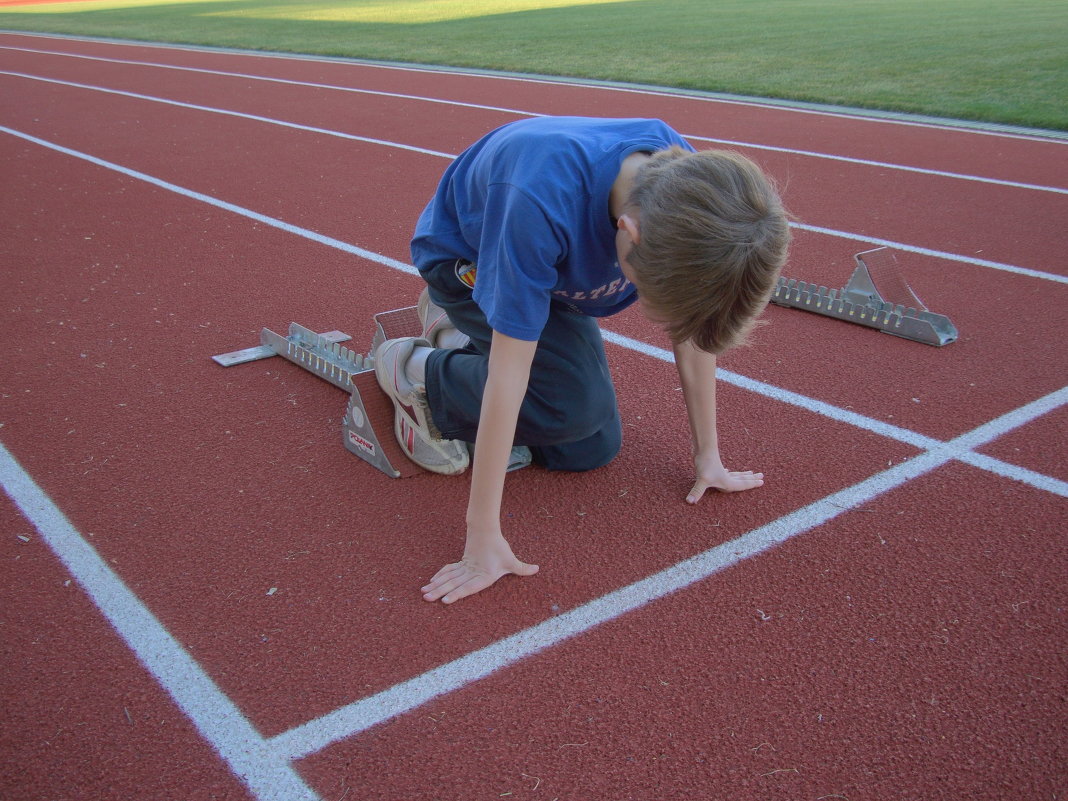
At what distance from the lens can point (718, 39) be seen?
1616 centimetres

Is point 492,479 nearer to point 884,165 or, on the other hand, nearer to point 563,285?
point 563,285

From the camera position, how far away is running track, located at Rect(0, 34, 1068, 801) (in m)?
2.08

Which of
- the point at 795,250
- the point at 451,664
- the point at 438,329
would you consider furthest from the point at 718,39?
the point at 451,664

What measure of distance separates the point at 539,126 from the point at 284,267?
3.20 m

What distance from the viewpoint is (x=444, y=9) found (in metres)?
23.6

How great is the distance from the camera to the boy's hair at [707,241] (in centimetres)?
204

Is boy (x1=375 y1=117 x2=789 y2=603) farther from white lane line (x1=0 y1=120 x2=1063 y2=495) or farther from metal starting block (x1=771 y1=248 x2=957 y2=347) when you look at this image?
metal starting block (x1=771 y1=248 x2=957 y2=347)

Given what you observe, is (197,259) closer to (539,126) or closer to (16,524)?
(16,524)

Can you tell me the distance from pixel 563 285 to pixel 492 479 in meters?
0.55

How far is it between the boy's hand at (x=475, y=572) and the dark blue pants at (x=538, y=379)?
518 millimetres

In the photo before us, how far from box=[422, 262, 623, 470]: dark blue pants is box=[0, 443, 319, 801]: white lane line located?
1065 millimetres

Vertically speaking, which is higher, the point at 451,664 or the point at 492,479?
the point at 492,479

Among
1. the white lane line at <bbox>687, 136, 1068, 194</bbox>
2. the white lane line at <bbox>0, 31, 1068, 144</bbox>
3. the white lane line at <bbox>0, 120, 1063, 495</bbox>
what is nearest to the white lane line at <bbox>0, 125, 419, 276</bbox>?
the white lane line at <bbox>0, 120, 1063, 495</bbox>

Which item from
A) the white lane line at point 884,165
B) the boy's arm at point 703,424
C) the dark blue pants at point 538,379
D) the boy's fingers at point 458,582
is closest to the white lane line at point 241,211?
the dark blue pants at point 538,379
